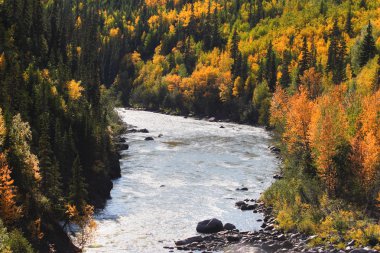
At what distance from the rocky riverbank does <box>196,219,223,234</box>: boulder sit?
59 cm

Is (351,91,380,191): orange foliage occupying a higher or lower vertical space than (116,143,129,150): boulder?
higher

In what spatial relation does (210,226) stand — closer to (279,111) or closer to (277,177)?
(277,177)

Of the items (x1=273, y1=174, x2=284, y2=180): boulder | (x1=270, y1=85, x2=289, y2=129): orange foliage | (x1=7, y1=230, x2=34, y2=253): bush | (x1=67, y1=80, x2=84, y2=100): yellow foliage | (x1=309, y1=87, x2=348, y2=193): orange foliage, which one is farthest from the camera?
(x1=270, y1=85, x2=289, y2=129): orange foliage

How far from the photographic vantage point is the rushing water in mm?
58875

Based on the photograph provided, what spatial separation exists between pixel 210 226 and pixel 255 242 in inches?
247

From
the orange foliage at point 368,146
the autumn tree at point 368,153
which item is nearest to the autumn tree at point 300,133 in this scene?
the orange foliage at point 368,146

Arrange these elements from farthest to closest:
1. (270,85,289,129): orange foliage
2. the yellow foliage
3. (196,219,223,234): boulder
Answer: (270,85,289,129): orange foliage < the yellow foliage < (196,219,223,234): boulder

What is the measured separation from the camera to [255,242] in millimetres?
55781

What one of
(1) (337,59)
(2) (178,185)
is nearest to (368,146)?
(2) (178,185)

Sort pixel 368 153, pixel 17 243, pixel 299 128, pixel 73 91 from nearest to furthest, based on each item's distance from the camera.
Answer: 1. pixel 17 243
2. pixel 368 153
3. pixel 299 128
4. pixel 73 91

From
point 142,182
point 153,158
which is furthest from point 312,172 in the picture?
point 153,158

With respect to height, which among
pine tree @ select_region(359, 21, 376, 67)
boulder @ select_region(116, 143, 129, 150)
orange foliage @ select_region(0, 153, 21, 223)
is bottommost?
boulder @ select_region(116, 143, 129, 150)

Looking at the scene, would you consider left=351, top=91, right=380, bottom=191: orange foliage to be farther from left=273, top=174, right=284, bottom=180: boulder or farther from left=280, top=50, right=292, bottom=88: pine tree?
left=280, top=50, right=292, bottom=88: pine tree

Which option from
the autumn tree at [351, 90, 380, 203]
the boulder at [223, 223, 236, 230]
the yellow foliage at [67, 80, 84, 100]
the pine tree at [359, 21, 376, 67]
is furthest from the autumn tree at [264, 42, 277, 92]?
the boulder at [223, 223, 236, 230]
